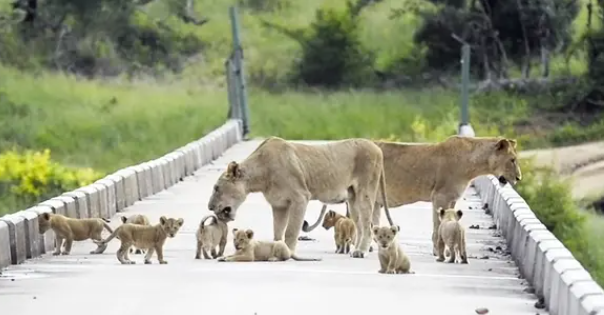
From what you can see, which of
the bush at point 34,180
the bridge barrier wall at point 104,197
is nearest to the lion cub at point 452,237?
the bridge barrier wall at point 104,197

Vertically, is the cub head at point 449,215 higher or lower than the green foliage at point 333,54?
higher

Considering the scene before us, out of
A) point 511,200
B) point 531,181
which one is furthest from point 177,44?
point 511,200

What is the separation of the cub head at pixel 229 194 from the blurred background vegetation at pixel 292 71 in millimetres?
23873

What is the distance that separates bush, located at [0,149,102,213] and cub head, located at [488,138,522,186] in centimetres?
1886

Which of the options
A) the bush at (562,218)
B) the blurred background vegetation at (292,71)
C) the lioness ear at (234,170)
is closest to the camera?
the lioness ear at (234,170)

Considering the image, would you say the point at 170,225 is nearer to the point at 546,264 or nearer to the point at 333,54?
the point at 546,264

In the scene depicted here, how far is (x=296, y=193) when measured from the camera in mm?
14859

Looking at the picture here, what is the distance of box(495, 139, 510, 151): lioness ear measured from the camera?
1677 centimetres

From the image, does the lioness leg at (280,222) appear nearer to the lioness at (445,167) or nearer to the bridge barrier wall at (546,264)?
the bridge barrier wall at (546,264)

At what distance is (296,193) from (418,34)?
128 ft

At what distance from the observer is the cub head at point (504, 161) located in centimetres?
1675

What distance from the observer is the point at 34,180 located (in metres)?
35.4

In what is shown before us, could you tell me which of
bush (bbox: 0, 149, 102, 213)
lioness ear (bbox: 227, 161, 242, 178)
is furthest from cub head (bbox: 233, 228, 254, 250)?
bush (bbox: 0, 149, 102, 213)

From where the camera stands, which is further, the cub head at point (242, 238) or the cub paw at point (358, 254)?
the cub paw at point (358, 254)
